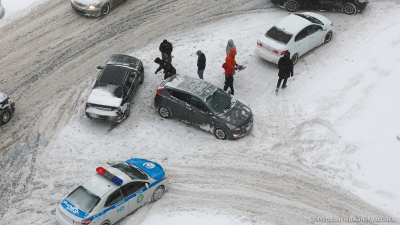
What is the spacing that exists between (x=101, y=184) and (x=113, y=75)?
5.42 metres

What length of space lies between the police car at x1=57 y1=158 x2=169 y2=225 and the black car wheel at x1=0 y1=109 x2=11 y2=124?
523 centimetres

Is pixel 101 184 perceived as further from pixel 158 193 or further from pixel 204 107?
pixel 204 107

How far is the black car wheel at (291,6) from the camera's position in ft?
64.5

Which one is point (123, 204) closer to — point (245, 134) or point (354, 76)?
point (245, 134)

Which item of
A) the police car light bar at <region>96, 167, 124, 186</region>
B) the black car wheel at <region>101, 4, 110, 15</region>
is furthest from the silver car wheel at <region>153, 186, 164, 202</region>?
the black car wheel at <region>101, 4, 110, 15</region>

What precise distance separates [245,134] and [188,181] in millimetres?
2842

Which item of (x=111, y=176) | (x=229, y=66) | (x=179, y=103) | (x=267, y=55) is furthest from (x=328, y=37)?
(x=111, y=176)

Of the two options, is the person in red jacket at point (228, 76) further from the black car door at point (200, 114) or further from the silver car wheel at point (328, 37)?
the silver car wheel at point (328, 37)

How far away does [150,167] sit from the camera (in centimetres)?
1151

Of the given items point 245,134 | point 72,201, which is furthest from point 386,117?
point 72,201

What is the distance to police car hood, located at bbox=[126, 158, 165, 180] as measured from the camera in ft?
36.7

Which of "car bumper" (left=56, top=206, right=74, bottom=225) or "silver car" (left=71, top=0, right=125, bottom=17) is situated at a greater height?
"silver car" (left=71, top=0, right=125, bottom=17)

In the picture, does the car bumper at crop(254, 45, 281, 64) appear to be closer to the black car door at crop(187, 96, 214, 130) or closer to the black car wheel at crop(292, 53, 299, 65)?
the black car wheel at crop(292, 53, 299, 65)

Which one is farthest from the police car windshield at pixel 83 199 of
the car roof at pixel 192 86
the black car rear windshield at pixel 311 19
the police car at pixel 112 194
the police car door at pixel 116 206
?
the black car rear windshield at pixel 311 19
